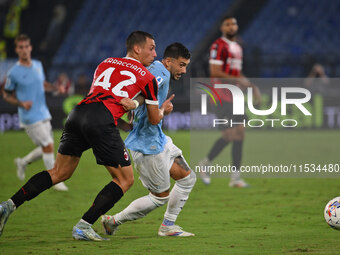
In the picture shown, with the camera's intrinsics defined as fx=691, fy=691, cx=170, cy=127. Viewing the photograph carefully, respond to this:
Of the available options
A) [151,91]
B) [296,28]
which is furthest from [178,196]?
[296,28]

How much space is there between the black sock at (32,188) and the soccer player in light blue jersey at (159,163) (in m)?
0.66

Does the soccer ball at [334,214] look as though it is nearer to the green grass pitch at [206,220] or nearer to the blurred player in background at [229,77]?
the green grass pitch at [206,220]

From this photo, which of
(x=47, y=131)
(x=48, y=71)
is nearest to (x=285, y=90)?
(x=48, y=71)

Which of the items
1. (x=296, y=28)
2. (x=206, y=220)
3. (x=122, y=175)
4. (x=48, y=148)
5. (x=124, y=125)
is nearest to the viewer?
(x=122, y=175)

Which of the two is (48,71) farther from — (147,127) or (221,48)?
(147,127)

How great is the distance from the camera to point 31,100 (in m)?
9.97

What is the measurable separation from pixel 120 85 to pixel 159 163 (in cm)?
77

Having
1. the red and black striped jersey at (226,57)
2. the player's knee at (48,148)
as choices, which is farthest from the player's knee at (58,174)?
the red and black striped jersey at (226,57)

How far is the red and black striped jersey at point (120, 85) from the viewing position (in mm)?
5681

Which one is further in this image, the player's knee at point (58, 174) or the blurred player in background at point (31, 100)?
the blurred player in background at point (31, 100)

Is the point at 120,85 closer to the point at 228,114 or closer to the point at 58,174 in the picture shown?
the point at 58,174

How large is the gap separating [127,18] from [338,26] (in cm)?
771

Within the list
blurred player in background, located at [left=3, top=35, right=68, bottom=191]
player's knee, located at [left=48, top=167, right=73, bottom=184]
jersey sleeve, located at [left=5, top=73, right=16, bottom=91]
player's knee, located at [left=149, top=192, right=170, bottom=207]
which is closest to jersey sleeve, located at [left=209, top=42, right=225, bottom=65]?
blurred player in background, located at [left=3, top=35, right=68, bottom=191]

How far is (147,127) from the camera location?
600 centimetres
